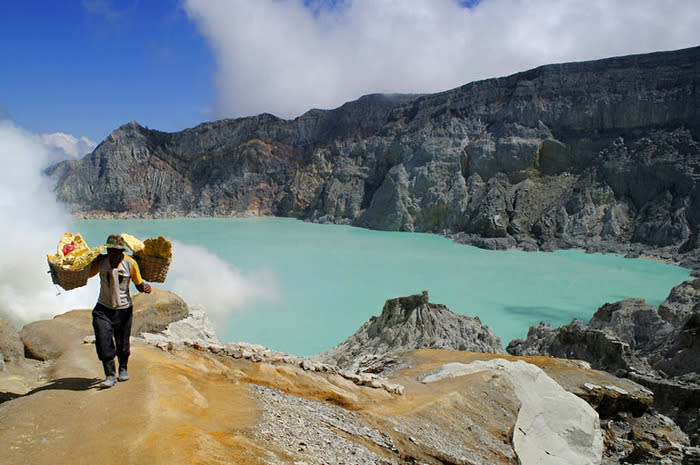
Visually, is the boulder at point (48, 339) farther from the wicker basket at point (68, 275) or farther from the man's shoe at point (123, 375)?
the man's shoe at point (123, 375)

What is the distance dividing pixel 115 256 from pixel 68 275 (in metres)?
0.53

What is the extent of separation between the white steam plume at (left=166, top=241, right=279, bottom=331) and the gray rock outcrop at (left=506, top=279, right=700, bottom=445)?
9.74 meters

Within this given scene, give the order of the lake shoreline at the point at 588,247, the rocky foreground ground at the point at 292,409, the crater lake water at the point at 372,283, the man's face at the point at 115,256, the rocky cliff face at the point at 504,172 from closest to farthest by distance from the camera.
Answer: the rocky foreground ground at the point at 292,409, the man's face at the point at 115,256, the crater lake water at the point at 372,283, the lake shoreline at the point at 588,247, the rocky cliff face at the point at 504,172

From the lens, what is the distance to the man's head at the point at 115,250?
173 inches

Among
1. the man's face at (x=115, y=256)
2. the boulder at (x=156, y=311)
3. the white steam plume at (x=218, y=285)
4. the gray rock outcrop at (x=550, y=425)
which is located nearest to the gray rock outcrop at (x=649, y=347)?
the gray rock outcrop at (x=550, y=425)

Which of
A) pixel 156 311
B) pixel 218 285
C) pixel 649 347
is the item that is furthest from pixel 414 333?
pixel 218 285

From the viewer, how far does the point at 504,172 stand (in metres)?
43.4

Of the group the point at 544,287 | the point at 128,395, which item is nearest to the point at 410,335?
the point at 128,395

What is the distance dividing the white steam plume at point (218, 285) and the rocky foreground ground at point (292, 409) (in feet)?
25.4

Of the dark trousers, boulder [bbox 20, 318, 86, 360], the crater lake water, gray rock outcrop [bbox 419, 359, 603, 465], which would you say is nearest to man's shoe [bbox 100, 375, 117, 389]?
the dark trousers

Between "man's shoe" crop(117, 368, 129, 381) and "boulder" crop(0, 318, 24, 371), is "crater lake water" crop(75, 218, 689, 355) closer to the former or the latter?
"boulder" crop(0, 318, 24, 371)

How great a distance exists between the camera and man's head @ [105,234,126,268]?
440 cm

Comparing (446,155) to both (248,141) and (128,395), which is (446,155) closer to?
(248,141)

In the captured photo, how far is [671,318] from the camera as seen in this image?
1316 centimetres
